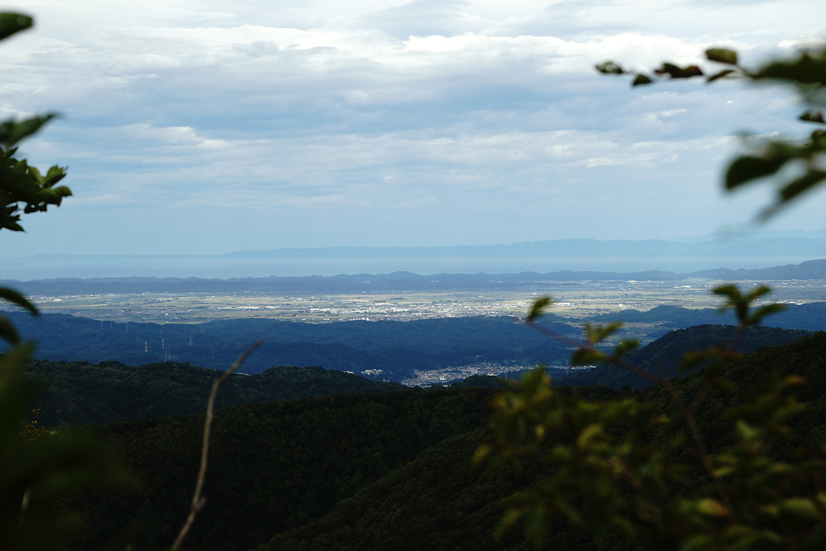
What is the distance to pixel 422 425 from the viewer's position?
44.4 m

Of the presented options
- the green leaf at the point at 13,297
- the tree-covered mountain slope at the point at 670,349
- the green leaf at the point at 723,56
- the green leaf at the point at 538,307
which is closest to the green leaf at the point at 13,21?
the green leaf at the point at 13,297

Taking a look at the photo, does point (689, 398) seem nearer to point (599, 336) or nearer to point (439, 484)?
point (439, 484)

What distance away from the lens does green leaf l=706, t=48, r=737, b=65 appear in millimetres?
2420

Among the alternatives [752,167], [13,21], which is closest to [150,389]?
[13,21]

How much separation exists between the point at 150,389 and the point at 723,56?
79.2m

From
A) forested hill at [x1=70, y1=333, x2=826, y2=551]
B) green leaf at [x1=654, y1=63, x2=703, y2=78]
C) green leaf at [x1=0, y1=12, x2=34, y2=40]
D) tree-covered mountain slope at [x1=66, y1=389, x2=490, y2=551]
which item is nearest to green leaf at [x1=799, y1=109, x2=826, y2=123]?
green leaf at [x1=654, y1=63, x2=703, y2=78]

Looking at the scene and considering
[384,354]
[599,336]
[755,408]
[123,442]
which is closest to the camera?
[755,408]

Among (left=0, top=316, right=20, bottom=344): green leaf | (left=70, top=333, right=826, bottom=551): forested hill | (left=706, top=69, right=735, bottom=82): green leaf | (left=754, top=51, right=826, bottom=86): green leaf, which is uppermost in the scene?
(left=706, top=69, right=735, bottom=82): green leaf

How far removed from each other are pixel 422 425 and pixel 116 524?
19837 millimetres

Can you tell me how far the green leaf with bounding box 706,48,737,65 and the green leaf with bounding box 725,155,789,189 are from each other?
1061 mm

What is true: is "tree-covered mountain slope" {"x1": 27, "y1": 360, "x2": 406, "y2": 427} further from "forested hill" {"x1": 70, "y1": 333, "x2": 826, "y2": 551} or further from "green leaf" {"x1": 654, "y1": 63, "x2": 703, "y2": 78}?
"green leaf" {"x1": 654, "y1": 63, "x2": 703, "y2": 78}

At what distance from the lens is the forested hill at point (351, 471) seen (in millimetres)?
23375

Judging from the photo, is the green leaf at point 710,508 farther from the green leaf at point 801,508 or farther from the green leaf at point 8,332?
the green leaf at point 8,332

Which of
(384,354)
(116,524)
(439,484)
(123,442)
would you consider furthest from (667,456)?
(384,354)
